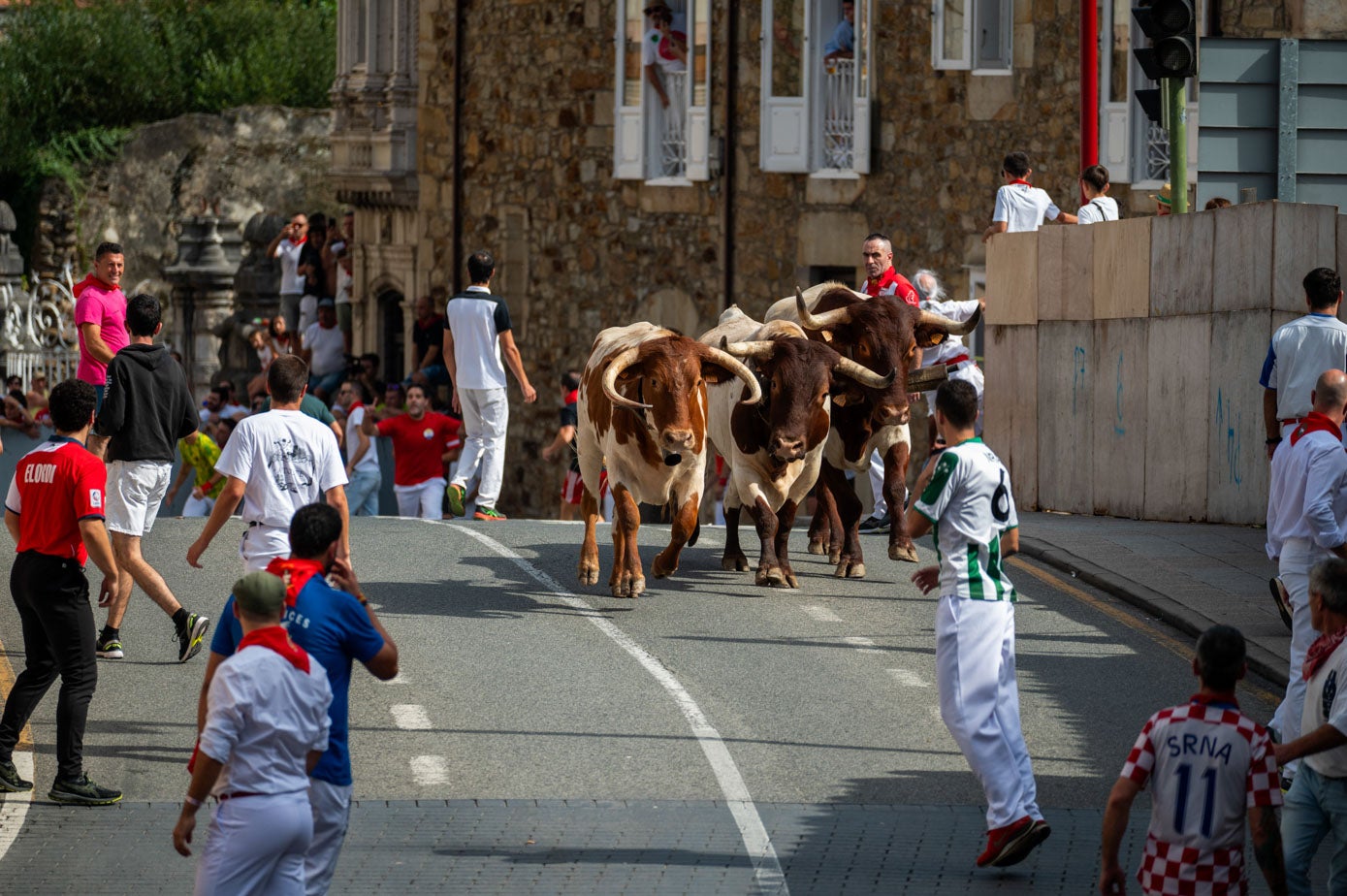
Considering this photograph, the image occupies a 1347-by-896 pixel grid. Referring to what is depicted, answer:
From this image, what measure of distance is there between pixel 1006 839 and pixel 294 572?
302cm

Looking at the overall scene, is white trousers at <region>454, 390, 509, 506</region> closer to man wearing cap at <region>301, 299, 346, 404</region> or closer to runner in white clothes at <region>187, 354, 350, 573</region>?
runner in white clothes at <region>187, 354, 350, 573</region>

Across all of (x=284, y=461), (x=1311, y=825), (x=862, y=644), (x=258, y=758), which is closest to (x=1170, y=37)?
(x=862, y=644)

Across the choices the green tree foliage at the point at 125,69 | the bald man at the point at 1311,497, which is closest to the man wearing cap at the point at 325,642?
the bald man at the point at 1311,497

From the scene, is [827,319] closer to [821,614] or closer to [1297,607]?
[821,614]

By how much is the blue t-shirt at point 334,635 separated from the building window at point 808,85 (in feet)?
66.3

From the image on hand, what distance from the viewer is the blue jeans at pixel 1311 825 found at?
821cm

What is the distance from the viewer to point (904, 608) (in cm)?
1498

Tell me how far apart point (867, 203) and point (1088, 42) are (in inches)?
285

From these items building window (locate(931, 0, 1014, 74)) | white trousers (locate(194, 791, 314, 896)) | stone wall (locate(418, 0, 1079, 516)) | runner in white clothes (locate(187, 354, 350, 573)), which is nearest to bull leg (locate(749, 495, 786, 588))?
runner in white clothes (locate(187, 354, 350, 573))

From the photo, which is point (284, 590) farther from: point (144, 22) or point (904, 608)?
point (144, 22)

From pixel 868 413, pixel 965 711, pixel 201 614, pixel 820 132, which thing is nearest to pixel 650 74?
pixel 820 132

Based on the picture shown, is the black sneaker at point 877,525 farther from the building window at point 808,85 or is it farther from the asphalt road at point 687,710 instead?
the building window at point 808,85

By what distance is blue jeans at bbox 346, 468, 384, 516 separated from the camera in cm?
2242

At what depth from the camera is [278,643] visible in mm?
7758
